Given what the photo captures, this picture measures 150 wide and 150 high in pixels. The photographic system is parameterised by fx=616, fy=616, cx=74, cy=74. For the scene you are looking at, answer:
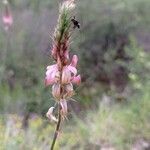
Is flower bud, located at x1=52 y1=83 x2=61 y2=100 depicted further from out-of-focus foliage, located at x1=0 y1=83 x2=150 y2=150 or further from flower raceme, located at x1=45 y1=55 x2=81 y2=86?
out-of-focus foliage, located at x1=0 y1=83 x2=150 y2=150

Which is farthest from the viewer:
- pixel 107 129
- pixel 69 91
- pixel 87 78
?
pixel 87 78

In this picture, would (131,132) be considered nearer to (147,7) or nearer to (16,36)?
(16,36)

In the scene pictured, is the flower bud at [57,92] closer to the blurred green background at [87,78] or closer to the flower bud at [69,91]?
the flower bud at [69,91]

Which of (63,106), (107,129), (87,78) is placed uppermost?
(87,78)

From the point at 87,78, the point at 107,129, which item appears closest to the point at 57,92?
the point at 107,129

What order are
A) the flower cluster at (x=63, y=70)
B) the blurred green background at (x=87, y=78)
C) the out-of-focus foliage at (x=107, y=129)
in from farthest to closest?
the blurred green background at (x=87, y=78), the out-of-focus foliage at (x=107, y=129), the flower cluster at (x=63, y=70)

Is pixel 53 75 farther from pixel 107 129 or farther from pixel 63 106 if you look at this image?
pixel 107 129

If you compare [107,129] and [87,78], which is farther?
[87,78]

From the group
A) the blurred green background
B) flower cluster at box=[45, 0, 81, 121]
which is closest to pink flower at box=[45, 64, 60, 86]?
flower cluster at box=[45, 0, 81, 121]

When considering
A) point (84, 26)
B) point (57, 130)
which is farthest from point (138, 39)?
point (57, 130)

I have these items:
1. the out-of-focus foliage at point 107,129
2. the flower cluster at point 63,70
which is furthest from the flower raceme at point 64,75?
the out-of-focus foliage at point 107,129
